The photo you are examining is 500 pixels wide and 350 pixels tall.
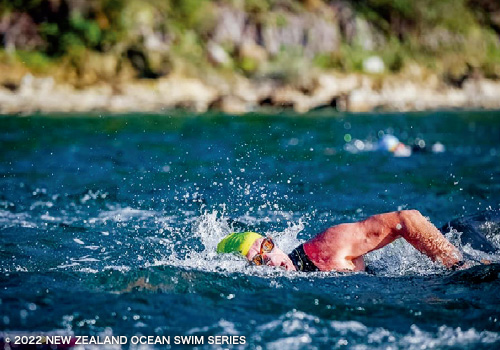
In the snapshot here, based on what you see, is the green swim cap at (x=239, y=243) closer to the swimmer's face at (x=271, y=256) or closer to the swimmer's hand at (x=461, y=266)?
the swimmer's face at (x=271, y=256)

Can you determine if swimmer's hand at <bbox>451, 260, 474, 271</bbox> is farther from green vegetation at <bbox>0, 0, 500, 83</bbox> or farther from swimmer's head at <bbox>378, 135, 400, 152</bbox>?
green vegetation at <bbox>0, 0, 500, 83</bbox>

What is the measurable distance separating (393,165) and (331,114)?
58.6ft

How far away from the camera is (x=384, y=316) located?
183 inches

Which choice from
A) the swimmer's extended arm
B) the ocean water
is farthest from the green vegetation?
the swimmer's extended arm

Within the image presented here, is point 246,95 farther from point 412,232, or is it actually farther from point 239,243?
point 412,232

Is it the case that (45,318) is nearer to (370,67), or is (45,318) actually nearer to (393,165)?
(393,165)

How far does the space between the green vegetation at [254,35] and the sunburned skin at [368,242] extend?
31.4 m

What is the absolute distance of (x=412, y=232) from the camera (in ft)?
16.4

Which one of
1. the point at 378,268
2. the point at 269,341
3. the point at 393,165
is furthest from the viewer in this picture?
the point at 393,165

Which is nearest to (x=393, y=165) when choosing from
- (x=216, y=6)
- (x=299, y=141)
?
(x=299, y=141)

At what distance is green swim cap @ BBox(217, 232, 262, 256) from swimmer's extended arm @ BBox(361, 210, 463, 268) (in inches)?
41.0

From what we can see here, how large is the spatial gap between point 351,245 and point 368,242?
0.16m

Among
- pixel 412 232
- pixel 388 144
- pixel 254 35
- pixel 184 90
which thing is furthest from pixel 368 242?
pixel 254 35

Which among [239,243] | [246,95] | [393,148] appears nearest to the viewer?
[239,243]
